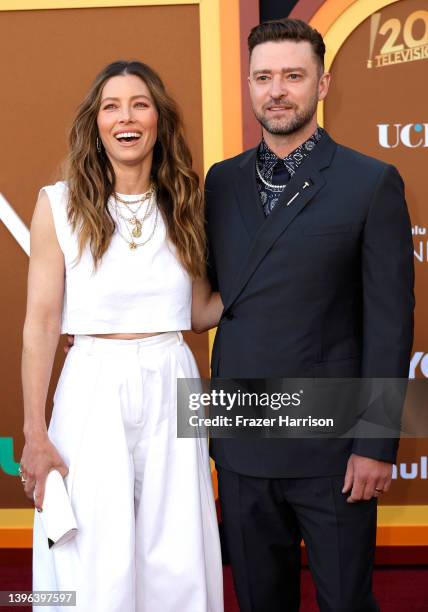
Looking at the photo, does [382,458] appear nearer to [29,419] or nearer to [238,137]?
[29,419]

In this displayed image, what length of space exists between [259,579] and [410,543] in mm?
1405

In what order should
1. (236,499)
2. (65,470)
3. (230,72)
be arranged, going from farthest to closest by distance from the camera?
(230,72), (236,499), (65,470)

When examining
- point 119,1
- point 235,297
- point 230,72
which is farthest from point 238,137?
point 235,297

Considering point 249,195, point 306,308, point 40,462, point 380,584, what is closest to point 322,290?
point 306,308

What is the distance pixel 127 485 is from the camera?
6.81 ft

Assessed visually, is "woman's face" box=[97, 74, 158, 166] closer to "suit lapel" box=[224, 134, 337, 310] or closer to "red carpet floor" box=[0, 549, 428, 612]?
"suit lapel" box=[224, 134, 337, 310]

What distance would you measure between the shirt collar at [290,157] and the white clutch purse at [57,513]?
0.91m

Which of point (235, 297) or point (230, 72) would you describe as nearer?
point (235, 297)

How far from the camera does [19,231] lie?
3.46 m

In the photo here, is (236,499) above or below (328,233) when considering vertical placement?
below

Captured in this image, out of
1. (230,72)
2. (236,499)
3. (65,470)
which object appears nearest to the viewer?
(65,470)

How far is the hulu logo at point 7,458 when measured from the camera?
3.54m
